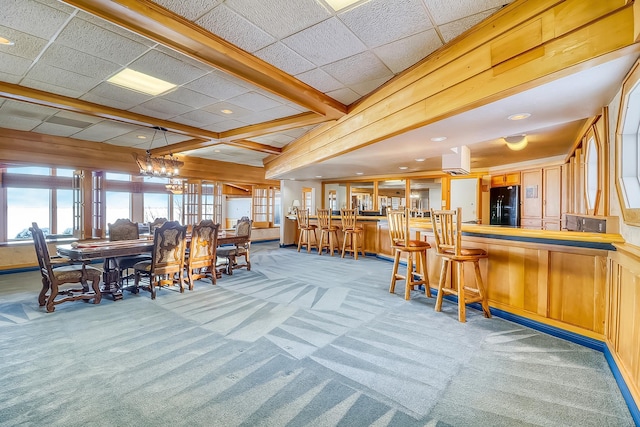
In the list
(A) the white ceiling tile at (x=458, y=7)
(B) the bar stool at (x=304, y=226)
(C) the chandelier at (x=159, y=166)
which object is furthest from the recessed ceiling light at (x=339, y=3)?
(B) the bar stool at (x=304, y=226)

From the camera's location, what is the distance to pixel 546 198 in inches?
238

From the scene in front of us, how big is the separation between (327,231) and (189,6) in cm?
621

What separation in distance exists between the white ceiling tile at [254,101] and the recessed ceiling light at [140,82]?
0.81 metres

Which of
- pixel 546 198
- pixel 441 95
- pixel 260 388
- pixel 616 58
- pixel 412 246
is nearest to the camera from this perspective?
pixel 616 58

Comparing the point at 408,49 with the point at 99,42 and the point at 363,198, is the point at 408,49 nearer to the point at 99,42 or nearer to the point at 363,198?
the point at 99,42

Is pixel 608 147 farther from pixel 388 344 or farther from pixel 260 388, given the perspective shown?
pixel 260 388

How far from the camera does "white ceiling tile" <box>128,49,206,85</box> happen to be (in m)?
2.84

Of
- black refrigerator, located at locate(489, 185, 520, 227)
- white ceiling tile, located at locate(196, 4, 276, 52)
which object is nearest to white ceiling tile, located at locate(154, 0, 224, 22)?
white ceiling tile, located at locate(196, 4, 276, 52)

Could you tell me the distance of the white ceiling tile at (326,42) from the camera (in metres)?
2.37

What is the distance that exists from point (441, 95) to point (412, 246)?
187cm

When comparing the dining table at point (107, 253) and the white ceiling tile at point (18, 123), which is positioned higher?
the white ceiling tile at point (18, 123)

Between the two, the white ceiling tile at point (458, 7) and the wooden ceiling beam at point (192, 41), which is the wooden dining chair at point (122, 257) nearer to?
the wooden ceiling beam at point (192, 41)

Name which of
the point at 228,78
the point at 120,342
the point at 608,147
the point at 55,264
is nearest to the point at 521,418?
the point at 608,147

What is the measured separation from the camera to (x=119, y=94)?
3.79m
